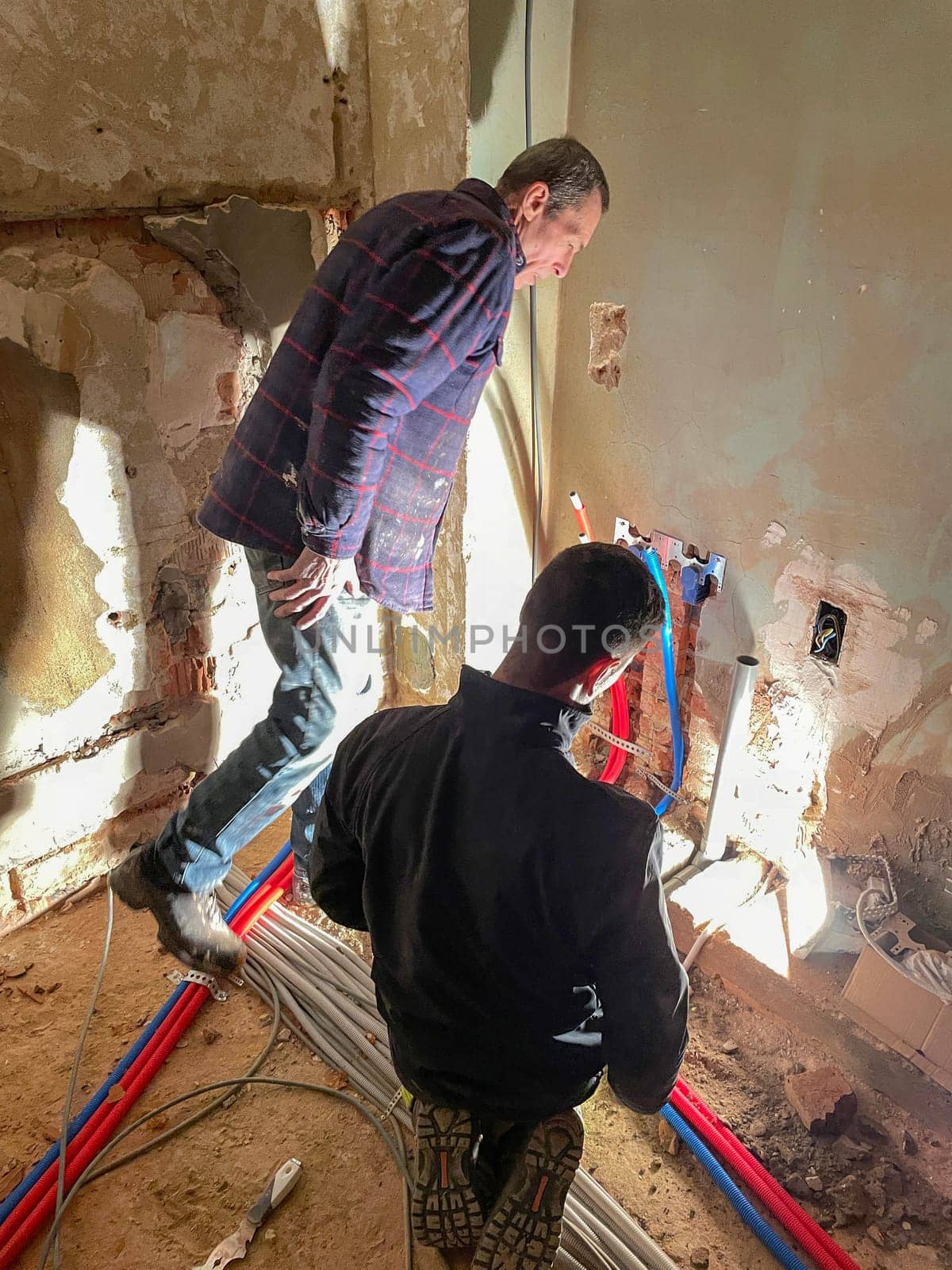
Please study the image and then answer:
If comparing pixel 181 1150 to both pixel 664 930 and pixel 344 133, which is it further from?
pixel 344 133

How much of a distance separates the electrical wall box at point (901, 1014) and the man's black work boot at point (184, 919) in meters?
1.50

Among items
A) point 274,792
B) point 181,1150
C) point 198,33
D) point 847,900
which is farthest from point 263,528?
point 847,900

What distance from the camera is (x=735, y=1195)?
1.66m

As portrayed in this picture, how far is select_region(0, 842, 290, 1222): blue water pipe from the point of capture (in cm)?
165

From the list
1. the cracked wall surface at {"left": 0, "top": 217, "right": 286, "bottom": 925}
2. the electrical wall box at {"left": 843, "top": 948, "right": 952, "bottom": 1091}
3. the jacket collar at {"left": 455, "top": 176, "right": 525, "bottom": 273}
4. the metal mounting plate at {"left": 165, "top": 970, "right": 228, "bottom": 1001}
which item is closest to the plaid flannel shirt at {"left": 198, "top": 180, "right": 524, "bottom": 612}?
the jacket collar at {"left": 455, "top": 176, "right": 525, "bottom": 273}

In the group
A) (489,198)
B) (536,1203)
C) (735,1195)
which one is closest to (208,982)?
(536,1203)

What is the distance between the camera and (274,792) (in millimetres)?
1997

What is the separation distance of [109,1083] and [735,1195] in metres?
1.35

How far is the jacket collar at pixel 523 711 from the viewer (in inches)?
48.4

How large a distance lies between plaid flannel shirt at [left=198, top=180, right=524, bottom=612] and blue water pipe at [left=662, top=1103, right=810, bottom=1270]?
1.39 metres

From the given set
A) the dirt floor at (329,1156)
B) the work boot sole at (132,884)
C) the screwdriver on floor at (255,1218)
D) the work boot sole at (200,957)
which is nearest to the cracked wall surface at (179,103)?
the work boot sole at (132,884)

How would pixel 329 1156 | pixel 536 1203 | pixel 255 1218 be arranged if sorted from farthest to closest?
pixel 329 1156
pixel 255 1218
pixel 536 1203

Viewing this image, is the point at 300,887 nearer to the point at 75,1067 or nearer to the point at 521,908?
the point at 75,1067

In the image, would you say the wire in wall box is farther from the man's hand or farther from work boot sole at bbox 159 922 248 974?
work boot sole at bbox 159 922 248 974
